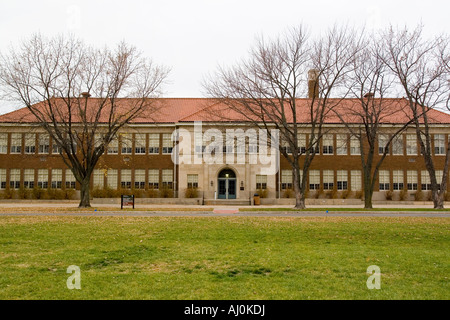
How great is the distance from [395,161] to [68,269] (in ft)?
131

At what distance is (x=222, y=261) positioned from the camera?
28.5 ft

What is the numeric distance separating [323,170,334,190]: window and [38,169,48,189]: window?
29.9 metres

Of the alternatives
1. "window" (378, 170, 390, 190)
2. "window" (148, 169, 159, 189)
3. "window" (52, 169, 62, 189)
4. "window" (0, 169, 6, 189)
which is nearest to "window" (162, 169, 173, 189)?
"window" (148, 169, 159, 189)

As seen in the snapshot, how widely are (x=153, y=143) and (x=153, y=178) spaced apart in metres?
3.76

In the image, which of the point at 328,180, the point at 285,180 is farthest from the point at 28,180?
the point at 328,180

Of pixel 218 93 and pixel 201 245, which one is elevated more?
pixel 218 93

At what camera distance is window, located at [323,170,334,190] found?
1602 inches

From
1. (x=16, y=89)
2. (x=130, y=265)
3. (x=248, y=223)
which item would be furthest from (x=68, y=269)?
(x=16, y=89)

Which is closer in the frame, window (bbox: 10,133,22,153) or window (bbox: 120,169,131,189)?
window (bbox: 120,169,131,189)

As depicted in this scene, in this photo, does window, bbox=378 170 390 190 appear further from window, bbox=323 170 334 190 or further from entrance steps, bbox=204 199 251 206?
entrance steps, bbox=204 199 251 206

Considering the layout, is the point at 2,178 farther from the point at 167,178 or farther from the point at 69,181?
the point at 167,178
